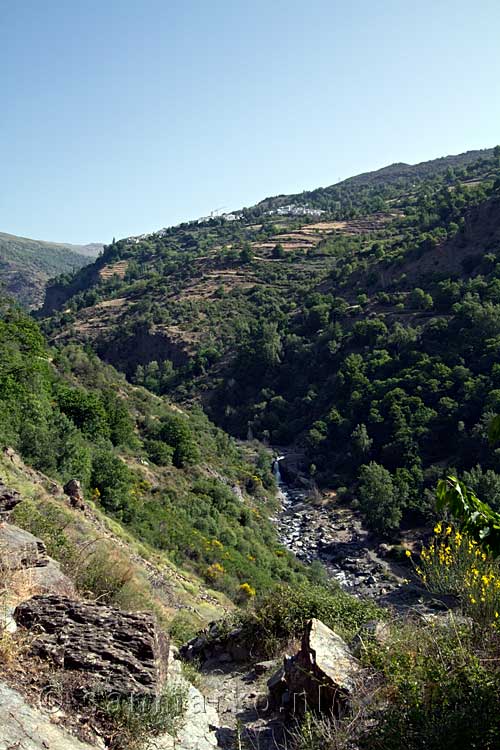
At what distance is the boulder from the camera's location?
14.4 feet

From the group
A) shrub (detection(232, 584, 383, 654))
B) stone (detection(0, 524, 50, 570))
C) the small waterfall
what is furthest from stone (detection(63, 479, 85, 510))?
the small waterfall

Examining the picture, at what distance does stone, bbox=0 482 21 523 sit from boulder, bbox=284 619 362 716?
408 centimetres

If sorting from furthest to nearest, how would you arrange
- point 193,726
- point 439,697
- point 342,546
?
point 342,546
point 193,726
point 439,697

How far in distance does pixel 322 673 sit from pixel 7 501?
15.6ft

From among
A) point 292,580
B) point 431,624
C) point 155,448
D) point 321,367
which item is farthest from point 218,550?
point 321,367

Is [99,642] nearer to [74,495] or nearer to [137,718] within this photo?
[137,718]

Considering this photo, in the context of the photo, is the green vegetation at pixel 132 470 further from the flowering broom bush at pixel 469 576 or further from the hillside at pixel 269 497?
the flowering broom bush at pixel 469 576

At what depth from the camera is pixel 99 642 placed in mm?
4113

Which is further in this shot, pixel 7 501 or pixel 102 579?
pixel 7 501

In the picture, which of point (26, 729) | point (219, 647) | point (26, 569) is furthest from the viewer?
point (219, 647)

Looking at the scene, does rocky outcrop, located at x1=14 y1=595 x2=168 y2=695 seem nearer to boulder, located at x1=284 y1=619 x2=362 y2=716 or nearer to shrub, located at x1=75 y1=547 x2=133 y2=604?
boulder, located at x1=284 y1=619 x2=362 y2=716

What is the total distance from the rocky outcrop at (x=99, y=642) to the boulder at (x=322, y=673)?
123 cm

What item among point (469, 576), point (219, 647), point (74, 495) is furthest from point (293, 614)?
point (74, 495)

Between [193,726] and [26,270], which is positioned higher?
[26,270]
